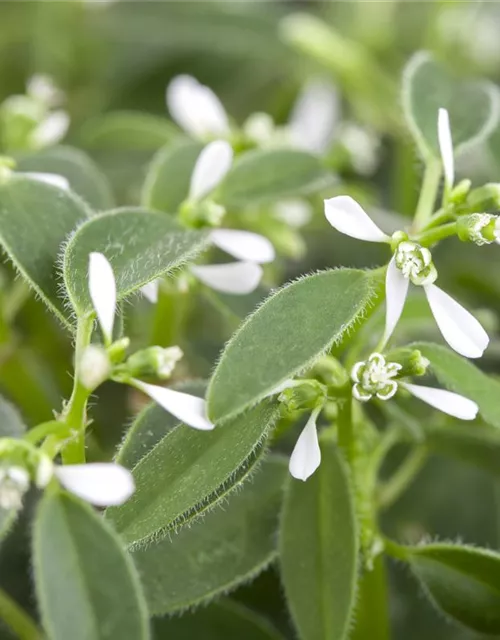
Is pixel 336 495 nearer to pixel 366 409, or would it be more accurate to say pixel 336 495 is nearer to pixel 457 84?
pixel 366 409

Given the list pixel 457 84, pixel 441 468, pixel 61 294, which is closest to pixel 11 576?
pixel 61 294

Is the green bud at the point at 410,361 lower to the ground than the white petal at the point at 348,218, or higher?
lower

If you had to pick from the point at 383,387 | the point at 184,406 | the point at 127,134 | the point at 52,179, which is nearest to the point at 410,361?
the point at 383,387

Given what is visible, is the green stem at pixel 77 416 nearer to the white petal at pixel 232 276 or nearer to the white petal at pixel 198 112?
the white petal at pixel 232 276

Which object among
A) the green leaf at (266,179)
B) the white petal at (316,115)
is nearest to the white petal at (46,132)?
the green leaf at (266,179)

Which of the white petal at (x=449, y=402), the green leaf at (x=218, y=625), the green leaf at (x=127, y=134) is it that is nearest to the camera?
the white petal at (x=449, y=402)

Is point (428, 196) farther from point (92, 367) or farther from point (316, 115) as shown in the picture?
point (316, 115)
